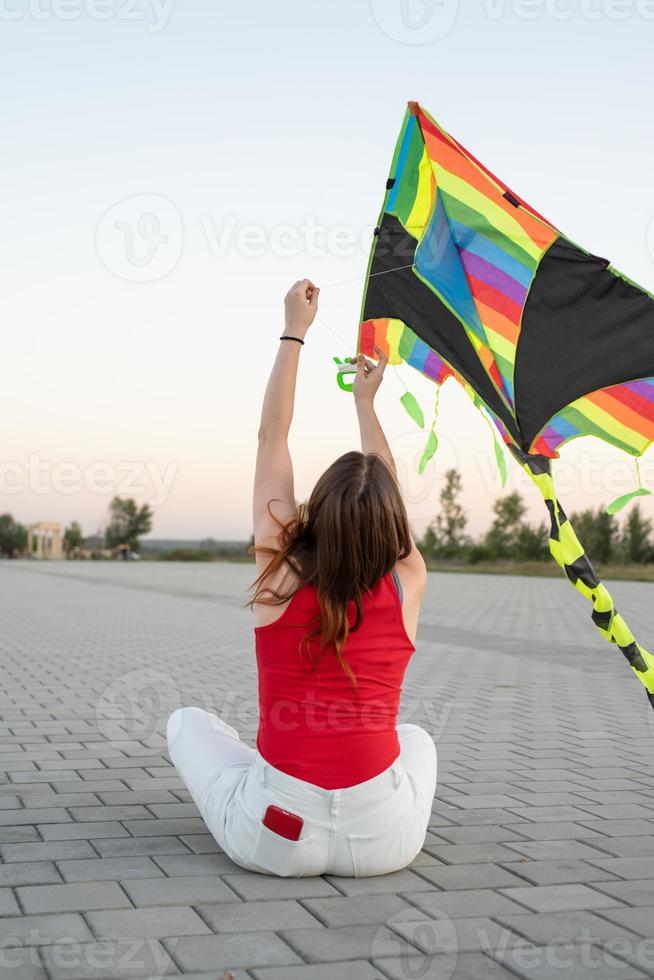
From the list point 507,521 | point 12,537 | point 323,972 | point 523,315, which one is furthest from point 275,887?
point 12,537

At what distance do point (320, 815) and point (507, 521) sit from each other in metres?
58.9

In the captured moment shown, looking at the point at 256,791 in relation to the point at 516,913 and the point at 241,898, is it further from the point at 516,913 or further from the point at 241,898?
the point at 516,913

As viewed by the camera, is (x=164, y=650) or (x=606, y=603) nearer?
(x=606, y=603)

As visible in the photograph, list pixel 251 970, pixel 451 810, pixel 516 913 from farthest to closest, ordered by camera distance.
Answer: pixel 451 810, pixel 516 913, pixel 251 970

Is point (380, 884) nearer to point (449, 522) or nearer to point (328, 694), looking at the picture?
point (328, 694)

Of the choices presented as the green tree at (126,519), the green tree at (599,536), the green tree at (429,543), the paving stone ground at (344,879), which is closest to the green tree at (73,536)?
the green tree at (126,519)

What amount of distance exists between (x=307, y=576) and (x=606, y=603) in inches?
52.0

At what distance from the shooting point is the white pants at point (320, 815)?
10.4 ft

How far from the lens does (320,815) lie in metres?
3.17

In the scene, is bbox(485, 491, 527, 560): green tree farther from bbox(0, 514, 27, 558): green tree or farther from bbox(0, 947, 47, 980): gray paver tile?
bbox(0, 947, 47, 980): gray paver tile

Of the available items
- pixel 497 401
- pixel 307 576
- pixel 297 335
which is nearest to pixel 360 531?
pixel 307 576

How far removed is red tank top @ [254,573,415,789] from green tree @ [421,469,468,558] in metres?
59.1

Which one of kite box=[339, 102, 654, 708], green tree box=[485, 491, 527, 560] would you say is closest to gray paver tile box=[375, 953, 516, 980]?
kite box=[339, 102, 654, 708]

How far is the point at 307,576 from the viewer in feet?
10.3
